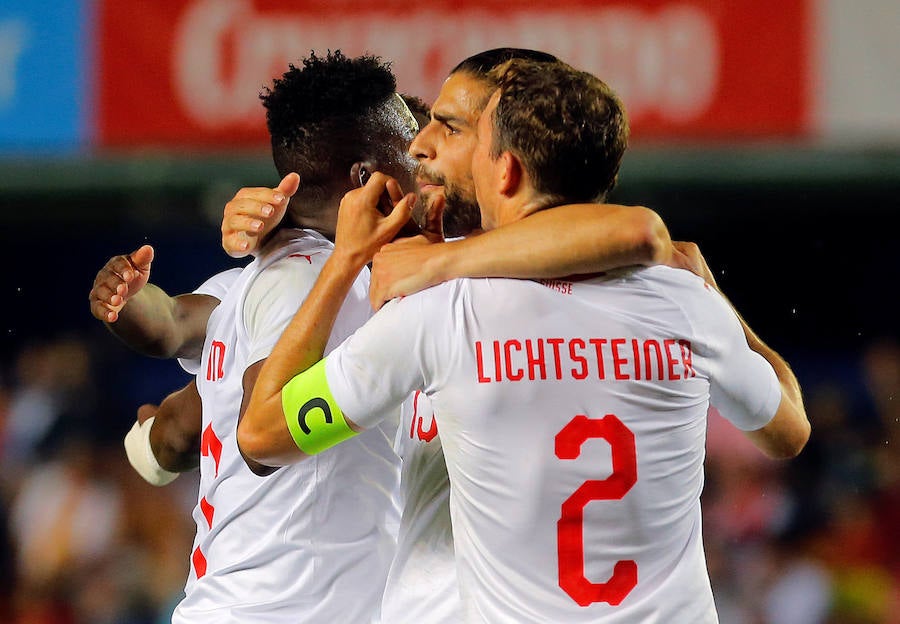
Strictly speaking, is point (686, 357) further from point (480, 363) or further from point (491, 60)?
point (491, 60)

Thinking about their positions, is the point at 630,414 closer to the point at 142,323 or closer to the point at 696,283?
the point at 696,283

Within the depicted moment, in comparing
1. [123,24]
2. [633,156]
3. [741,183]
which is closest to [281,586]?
[123,24]

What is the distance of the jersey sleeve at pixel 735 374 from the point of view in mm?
2371

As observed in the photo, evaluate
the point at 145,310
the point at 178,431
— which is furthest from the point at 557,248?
the point at 178,431

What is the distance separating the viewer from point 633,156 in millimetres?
7926

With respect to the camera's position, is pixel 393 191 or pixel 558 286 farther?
pixel 393 191

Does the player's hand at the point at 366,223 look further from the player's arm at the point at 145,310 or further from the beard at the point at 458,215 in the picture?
the player's arm at the point at 145,310

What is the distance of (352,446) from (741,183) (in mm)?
5989

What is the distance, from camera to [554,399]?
7.42ft

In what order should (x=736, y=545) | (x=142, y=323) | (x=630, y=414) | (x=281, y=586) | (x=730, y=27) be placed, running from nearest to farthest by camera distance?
1. (x=630, y=414)
2. (x=281, y=586)
3. (x=142, y=323)
4. (x=730, y=27)
5. (x=736, y=545)

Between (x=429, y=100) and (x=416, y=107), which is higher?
(x=416, y=107)

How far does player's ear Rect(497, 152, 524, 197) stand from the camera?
237 centimetres

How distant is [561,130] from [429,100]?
4.77 metres

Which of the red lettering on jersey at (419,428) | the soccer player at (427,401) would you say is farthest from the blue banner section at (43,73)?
the red lettering on jersey at (419,428)
